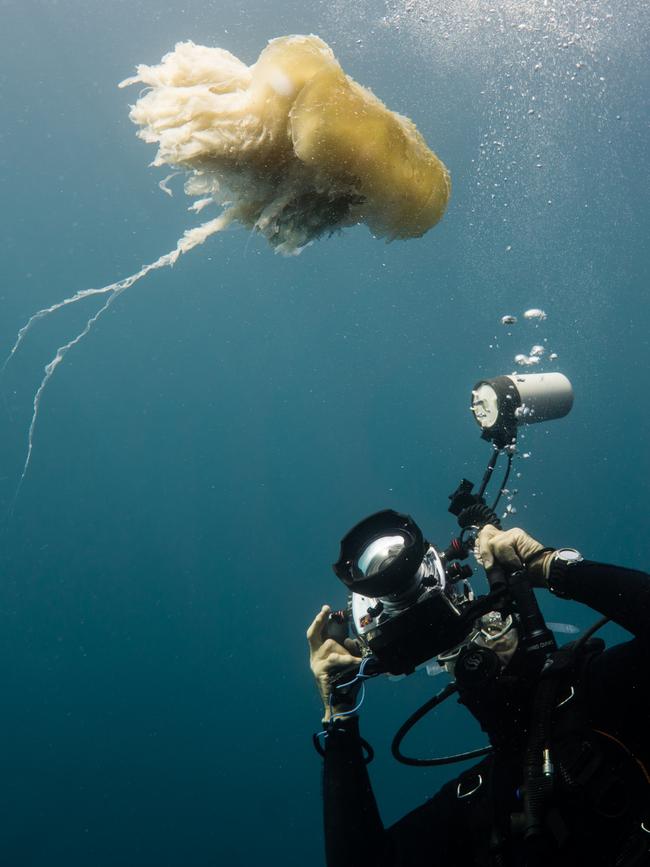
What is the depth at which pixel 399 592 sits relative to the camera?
2652 mm

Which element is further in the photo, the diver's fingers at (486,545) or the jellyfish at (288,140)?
the diver's fingers at (486,545)

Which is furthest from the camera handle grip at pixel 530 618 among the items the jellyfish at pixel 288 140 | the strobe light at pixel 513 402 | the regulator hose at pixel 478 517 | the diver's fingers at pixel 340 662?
the jellyfish at pixel 288 140

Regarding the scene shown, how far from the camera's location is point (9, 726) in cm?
3111

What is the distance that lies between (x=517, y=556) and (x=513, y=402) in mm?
1359

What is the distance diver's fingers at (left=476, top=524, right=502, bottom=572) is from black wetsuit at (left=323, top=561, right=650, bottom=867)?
0.38m

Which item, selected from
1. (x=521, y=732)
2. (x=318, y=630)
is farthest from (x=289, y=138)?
(x=521, y=732)

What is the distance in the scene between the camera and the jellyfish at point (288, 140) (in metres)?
2.06

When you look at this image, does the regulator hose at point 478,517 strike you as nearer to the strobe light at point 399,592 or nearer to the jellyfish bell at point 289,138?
the strobe light at point 399,592

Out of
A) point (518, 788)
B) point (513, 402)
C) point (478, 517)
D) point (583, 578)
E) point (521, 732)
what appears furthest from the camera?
A: point (513, 402)

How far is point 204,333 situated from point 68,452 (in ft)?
37.0

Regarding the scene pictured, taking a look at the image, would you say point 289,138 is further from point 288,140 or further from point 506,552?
point 506,552

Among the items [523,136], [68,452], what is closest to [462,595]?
[523,136]

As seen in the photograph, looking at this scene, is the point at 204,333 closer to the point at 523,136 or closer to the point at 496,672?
the point at 523,136

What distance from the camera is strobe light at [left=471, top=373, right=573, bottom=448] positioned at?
3.84m
